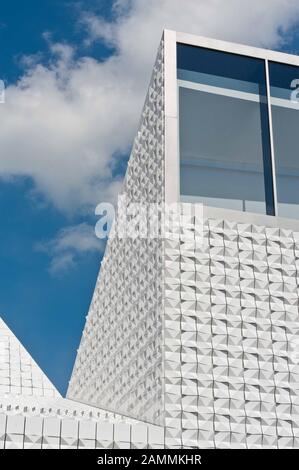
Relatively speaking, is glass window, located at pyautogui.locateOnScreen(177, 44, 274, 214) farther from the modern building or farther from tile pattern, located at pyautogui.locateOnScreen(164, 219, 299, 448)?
tile pattern, located at pyautogui.locateOnScreen(164, 219, 299, 448)

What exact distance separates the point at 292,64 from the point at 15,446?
13.7 meters

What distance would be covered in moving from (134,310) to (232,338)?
3940 millimetres

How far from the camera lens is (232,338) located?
15.8 metres

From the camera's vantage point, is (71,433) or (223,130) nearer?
(71,433)

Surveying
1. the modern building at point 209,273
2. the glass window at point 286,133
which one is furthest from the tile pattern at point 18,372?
the glass window at point 286,133

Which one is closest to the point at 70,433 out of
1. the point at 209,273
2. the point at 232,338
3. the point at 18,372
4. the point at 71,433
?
the point at 71,433

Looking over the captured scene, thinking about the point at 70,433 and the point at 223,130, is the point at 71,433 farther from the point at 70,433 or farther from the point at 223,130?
the point at 223,130

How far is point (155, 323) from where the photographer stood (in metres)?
16.2

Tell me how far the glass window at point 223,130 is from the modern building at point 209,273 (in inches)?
1.3

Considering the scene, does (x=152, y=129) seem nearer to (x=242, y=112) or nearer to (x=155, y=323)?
(x=242, y=112)

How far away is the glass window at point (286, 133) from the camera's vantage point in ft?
59.6
